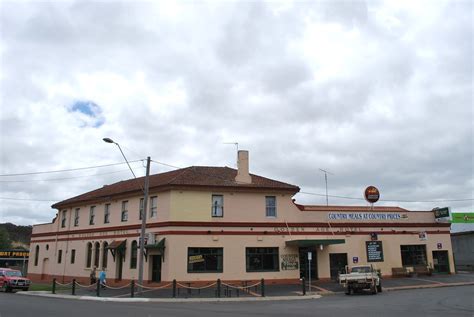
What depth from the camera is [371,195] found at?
1462 inches

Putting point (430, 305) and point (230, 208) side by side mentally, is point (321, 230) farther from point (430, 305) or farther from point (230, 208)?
point (430, 305)

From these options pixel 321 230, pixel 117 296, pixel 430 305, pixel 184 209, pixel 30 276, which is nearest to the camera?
pixel 430 305

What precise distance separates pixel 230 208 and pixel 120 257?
9.69 metres

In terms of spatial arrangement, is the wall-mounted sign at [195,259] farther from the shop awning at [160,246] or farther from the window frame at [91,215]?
the window frame at [91,215]

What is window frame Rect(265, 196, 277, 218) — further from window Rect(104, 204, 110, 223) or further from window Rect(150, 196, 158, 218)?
window Rect(104, 204, 110, 223)

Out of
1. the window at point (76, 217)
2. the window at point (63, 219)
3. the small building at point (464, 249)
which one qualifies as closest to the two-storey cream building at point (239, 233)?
the window at point (76, 217)

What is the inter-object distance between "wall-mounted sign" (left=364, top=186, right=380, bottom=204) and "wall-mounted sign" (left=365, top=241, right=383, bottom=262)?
3454mm

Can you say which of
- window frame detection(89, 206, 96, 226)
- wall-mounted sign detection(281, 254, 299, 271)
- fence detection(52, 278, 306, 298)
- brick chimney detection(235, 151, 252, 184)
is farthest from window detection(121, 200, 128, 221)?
wall-mounted sign detection(281, 254, 299, 271)

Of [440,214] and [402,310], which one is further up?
[440,214]

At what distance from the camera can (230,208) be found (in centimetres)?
3312

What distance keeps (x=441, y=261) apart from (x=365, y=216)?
7.66 m

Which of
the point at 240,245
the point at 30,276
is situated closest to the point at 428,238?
the point at 240,245

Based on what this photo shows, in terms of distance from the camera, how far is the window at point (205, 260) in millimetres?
31531

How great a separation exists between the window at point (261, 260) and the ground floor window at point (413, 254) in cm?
1081
